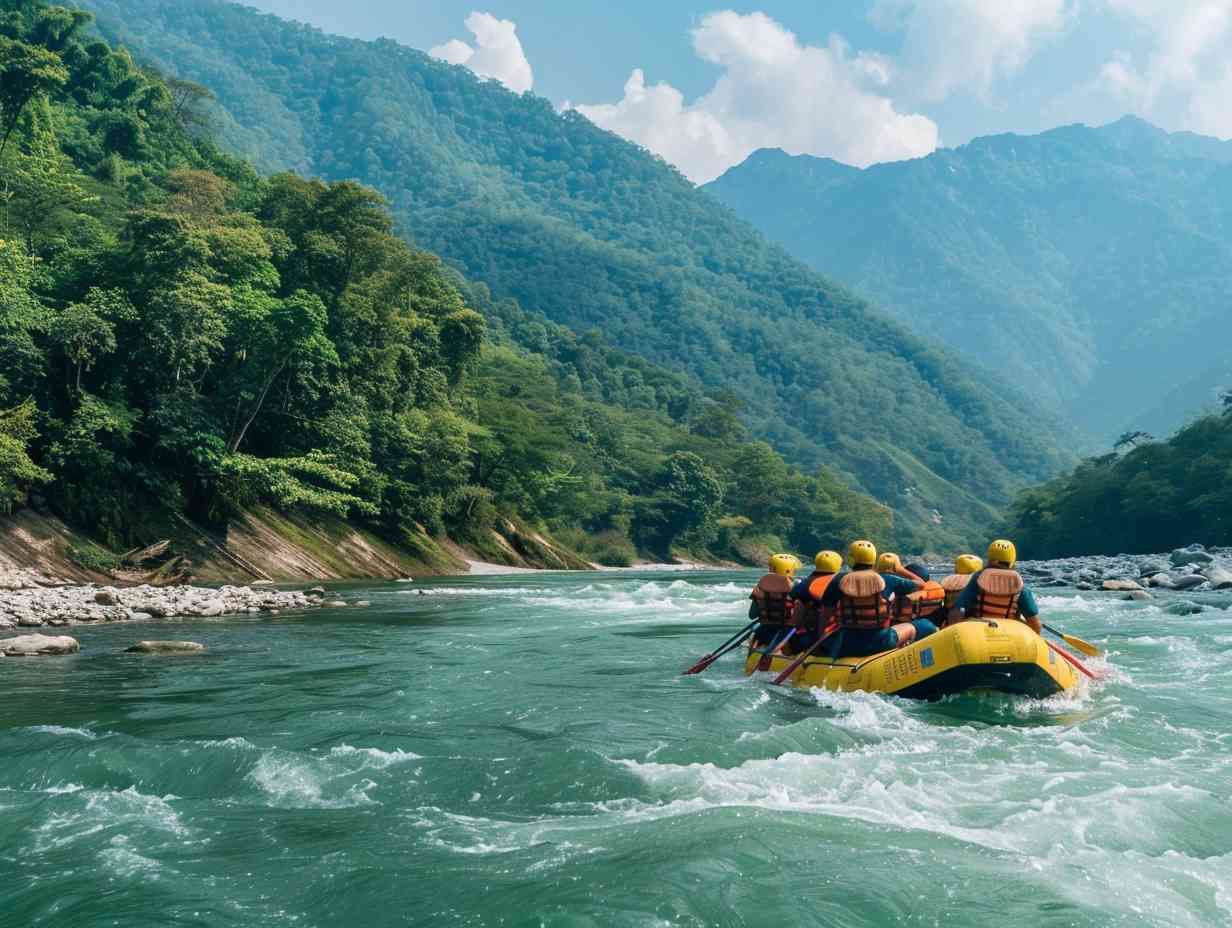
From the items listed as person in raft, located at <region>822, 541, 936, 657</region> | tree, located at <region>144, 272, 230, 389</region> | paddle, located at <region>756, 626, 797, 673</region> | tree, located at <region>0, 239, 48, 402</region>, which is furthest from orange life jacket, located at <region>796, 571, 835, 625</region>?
tree, located at <region>144, 272, 230, 389</region>

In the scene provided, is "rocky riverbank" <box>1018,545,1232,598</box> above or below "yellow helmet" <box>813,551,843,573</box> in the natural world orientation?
below

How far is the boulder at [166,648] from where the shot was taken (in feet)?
49.4

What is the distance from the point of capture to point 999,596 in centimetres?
1217

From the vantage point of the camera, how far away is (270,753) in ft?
29.2

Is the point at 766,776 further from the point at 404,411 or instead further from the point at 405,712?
the point at 404,411

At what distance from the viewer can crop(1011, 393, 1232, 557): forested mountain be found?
191 ft

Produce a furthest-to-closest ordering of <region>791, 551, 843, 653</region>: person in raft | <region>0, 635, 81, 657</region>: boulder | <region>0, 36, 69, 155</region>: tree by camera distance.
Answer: <region>0, 36, 69, 155</region>: tree
<region>0, 635, 81, 657</region>: boulder
<region>791, 551, 843, 653</region>: person in raft

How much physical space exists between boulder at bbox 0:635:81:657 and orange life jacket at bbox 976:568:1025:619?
12.5 m

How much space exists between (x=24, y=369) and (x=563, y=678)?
66.4 feet

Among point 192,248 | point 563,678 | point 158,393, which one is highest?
point 192,248

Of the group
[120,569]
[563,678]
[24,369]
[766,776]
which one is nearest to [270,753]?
[766,776]

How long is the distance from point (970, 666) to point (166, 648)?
1120 centimetres

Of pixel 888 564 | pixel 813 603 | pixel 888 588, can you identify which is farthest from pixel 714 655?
pixel 888 564

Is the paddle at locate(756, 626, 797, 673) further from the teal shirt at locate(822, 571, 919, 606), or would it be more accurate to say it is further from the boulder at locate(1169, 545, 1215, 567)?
the boulder at locate(1169, 545, 1215, 567)
